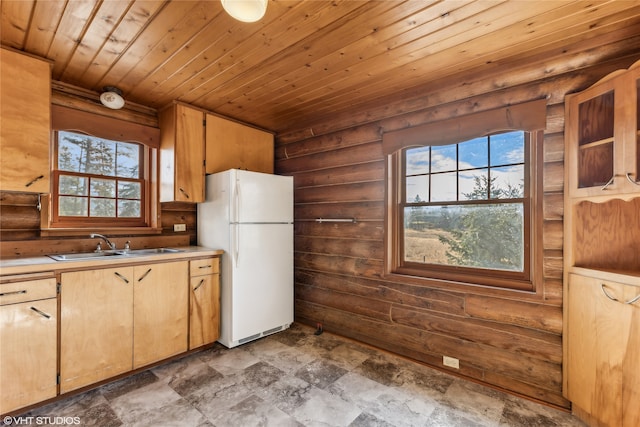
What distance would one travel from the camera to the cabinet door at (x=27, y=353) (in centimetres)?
177

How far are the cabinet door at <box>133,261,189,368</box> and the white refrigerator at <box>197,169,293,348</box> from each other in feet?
1.28

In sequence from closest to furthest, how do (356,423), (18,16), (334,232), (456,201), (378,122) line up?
(18,16)
(356,423)
(456,201)
(378,122)
(334,232)

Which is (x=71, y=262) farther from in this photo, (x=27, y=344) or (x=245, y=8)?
(x=245, y=8)

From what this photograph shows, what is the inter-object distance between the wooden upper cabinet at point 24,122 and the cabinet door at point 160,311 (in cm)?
97

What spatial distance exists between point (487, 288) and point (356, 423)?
52.5 inches

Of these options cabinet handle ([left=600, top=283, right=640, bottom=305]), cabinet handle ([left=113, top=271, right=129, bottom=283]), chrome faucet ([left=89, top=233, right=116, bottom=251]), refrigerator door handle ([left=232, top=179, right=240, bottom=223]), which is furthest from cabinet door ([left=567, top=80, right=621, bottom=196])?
chrome faucet ([left=89, top=233, right=116, bottom=251])

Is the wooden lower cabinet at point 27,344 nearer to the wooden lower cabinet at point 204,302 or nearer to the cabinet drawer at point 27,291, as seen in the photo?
the cabinet drawer at point 27,291

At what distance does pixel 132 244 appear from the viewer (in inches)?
110

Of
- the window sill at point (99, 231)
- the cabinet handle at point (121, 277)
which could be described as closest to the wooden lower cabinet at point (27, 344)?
the cabinet handle at point (121, 277)

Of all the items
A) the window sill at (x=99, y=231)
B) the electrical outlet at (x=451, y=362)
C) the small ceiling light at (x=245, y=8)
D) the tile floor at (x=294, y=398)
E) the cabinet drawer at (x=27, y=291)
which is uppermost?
the small ceiling light at (x=245, y=8)

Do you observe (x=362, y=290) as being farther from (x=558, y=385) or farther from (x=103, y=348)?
(x=103, y=348)

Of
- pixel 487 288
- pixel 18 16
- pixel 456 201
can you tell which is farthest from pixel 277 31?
pixel 487 288

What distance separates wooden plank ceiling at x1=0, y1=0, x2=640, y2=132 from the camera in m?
1.57

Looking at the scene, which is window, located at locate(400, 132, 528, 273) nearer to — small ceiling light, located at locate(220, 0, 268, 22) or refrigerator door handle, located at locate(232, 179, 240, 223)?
refrigerator door handle, located at locate(232, 179, 240, 223)
